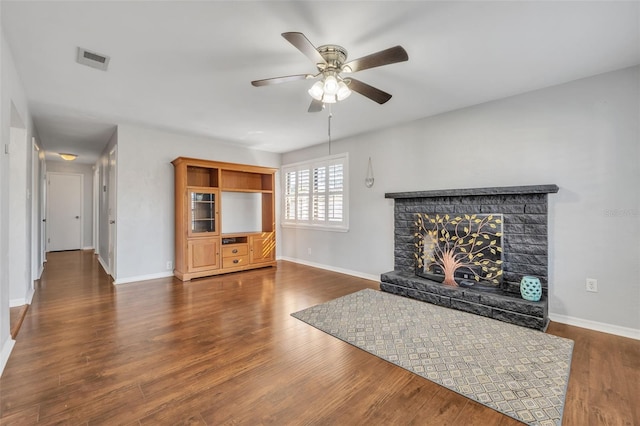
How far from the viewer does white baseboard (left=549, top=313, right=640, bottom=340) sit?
272 cm

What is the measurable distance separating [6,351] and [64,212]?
7398 millimetres

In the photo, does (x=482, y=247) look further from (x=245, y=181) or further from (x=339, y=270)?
(x=245, y=181)

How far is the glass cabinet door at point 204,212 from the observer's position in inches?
195

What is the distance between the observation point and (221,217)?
5539 millimetres

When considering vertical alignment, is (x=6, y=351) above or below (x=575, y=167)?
below

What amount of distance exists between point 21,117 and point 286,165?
4.24 metres

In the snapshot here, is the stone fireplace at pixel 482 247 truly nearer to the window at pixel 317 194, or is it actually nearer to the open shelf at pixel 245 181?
the window at pixel 317 194

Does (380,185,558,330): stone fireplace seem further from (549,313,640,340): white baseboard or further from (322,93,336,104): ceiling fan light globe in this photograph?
(322,93,336,104): ceiling fan light globe

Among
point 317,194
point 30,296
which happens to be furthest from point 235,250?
point 30,296

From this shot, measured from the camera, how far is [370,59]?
202cm

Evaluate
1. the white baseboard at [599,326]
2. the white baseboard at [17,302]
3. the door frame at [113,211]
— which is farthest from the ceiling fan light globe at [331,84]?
the white baseboard at [17,302]

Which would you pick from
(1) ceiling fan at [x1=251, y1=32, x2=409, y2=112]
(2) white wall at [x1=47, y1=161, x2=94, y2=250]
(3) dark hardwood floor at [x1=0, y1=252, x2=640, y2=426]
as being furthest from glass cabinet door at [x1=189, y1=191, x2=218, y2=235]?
(2) white wall at [x1=47, y1=161, x2=94, y2=250]

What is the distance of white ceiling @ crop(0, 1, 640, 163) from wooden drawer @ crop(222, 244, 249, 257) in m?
2.38

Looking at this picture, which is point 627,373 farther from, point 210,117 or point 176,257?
point 176,257
